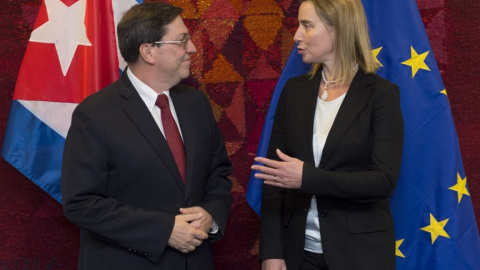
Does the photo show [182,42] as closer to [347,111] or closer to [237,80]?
[347,111]

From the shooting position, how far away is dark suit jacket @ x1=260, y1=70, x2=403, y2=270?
6.47 ft

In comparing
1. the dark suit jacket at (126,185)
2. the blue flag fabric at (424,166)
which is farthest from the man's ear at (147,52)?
the blue flag fabric at (424,166)

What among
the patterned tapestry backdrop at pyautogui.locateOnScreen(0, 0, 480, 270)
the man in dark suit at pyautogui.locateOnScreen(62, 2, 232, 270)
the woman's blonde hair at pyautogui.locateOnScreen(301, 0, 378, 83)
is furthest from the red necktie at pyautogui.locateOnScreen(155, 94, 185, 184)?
the patterned tapestry backdrop at pyautogui.locateOnScreen(0, 0, 480, 270)

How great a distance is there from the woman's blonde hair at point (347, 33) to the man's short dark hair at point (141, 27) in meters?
0.56

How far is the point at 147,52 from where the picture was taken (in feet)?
7.09

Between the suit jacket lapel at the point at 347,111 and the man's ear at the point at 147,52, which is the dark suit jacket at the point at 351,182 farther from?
the man's ear at the point at 147,52

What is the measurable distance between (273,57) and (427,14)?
78 centimetres

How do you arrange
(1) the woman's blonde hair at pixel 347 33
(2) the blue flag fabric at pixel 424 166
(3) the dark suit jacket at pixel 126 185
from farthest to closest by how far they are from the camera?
(2) the blue flag fabric at pixel 424 166 < (1) the woman's blonde hair at pixel 347 33 < (3) the dark suit jacket at pixel 126 185

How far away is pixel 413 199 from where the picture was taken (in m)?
2.51

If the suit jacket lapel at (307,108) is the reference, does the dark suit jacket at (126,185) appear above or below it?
below

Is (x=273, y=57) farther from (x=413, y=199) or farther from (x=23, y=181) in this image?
(x=23, y=181)

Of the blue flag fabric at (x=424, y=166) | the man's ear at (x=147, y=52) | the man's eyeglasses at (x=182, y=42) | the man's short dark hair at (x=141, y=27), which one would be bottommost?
the blue flag fabric at (x=424, y=166)

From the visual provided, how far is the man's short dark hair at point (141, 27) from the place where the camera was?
2.15 meters

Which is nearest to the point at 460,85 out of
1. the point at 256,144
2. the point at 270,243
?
the point at 256,144
